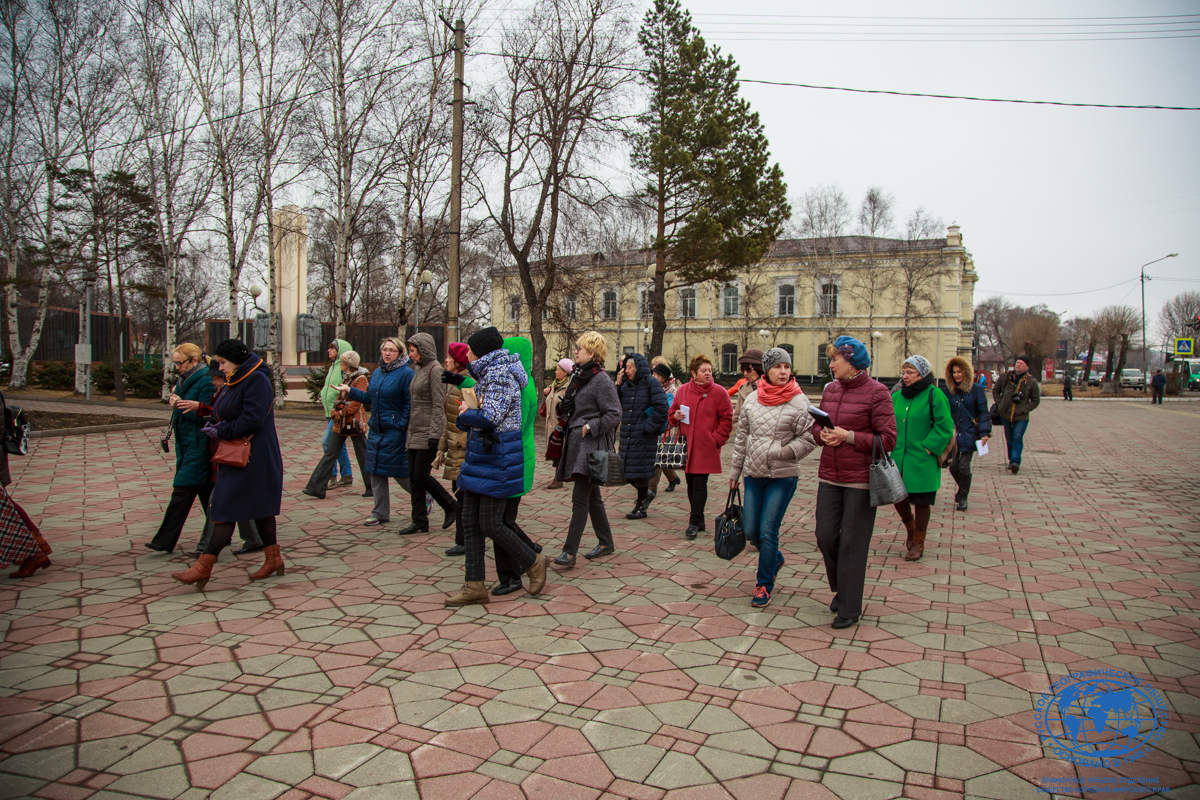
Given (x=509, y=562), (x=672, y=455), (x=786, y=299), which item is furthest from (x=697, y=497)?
(x=786, y=299)

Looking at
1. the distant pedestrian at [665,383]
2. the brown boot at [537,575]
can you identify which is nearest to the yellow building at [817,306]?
the distant pedestrian at [665,383]

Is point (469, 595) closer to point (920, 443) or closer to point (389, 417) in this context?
point (389, 417)

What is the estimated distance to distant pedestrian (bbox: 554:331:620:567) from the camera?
5668mm

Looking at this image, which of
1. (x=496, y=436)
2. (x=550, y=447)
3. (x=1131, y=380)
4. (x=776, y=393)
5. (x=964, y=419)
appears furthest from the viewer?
(x=1131, y=380)

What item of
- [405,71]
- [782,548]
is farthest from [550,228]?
[782,548]

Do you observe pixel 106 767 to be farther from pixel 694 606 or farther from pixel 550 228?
pixel 550 228

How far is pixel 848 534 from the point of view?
14.8ft

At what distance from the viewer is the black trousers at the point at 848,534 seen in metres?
4.50

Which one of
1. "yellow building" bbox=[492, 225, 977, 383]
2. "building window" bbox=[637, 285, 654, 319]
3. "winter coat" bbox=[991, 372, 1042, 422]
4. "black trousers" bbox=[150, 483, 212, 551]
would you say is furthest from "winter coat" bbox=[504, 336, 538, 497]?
"building window" bbox=[637, 285, 654, 319]

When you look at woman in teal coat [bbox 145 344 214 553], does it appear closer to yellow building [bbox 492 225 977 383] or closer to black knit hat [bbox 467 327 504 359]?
black knit hat [bbox 467 327 504 359]

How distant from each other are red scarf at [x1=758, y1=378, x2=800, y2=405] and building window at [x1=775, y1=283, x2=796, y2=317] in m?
50.6

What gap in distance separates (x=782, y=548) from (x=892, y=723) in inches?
134

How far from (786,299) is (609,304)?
43.1ft

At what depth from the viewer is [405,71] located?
22625 mm
